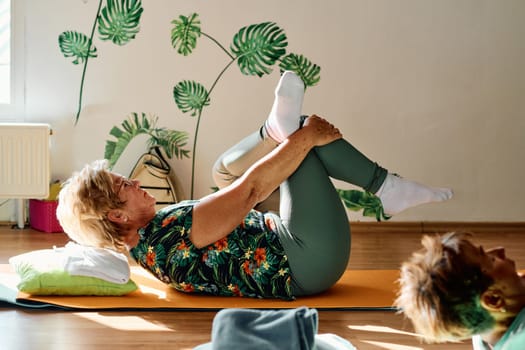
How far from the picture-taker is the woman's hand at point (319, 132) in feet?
11.0

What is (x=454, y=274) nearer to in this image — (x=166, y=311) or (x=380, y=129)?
(x=166, y=311)

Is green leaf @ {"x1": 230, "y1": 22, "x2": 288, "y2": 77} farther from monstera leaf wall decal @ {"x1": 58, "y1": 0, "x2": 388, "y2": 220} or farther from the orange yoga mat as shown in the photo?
the orange yoga mat

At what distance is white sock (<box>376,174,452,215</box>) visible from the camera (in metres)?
3.46

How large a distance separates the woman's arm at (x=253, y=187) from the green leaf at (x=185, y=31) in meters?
1.51

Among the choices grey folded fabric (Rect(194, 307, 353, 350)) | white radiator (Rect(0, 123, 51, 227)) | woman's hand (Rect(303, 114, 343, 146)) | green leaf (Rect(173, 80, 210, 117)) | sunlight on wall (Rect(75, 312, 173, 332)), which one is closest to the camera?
grey folded fabric (Rect(194, 307, 353, 350))

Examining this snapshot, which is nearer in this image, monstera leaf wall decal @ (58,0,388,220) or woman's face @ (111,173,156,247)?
woman's face @ (111,173,156,247)

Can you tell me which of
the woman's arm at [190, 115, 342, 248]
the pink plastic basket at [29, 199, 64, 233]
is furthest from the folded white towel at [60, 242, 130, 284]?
the pink plastic basket at [29, 199, 64, 233]

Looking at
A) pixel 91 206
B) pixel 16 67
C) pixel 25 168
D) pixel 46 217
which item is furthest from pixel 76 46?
pixel 91 206

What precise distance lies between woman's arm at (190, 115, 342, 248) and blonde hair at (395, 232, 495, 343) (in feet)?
3.97

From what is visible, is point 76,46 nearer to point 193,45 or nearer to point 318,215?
point 193,45

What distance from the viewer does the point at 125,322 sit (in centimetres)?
317

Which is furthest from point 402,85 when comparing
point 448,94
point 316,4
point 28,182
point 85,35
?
point 28,182

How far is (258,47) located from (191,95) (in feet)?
1.43

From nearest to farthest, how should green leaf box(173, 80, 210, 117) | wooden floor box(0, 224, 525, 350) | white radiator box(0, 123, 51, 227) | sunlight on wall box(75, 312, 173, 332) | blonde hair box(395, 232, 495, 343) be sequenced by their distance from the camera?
blonde hair box(395, 232, 495, 343) < wooden floor box(0, 224, 525, 350) < sunlight on wall box(75, 312, 173, 332) < white radiator box(0, 123, 51, 227) < green leaf box(173, 80, 210, 117)
